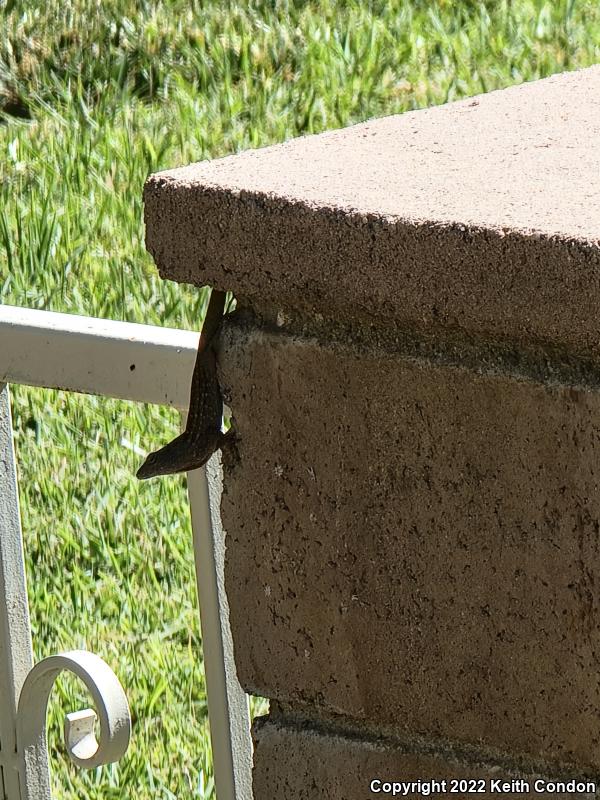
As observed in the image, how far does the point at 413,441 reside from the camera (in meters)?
1.30

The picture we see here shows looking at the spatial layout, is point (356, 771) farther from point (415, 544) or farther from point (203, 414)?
point (203, 414)

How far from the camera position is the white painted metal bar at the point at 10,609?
181 cm

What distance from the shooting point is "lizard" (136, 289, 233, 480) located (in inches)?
55.1

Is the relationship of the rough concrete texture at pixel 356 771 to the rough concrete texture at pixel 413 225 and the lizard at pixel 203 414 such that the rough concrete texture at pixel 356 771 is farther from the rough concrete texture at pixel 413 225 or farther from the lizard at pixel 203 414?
the rough concrete texture at pixel 413 225

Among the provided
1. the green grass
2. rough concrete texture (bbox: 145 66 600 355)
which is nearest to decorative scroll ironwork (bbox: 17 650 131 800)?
rough concrete texture (bbox: 145 66 600 355)

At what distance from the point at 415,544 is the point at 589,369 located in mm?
240

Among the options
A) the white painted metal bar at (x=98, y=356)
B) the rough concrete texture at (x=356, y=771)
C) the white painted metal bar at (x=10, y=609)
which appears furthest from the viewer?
the white painted metal bar at (x=10, y=609)

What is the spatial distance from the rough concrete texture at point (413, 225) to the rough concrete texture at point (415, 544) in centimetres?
7

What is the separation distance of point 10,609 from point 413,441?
2.47 feet

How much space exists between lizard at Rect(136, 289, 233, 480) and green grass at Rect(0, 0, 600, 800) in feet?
6.12

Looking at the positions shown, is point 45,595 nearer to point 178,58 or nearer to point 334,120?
point 334,120

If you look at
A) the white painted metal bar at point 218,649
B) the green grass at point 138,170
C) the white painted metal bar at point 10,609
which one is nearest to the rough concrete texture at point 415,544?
the white painted metal bar at point 218,649

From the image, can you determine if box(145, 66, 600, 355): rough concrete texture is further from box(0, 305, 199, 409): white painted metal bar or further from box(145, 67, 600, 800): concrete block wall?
box(0, 305, 199, 409): white painted metal bar

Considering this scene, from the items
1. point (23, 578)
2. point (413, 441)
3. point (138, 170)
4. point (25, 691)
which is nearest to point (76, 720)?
point (25, 691)
